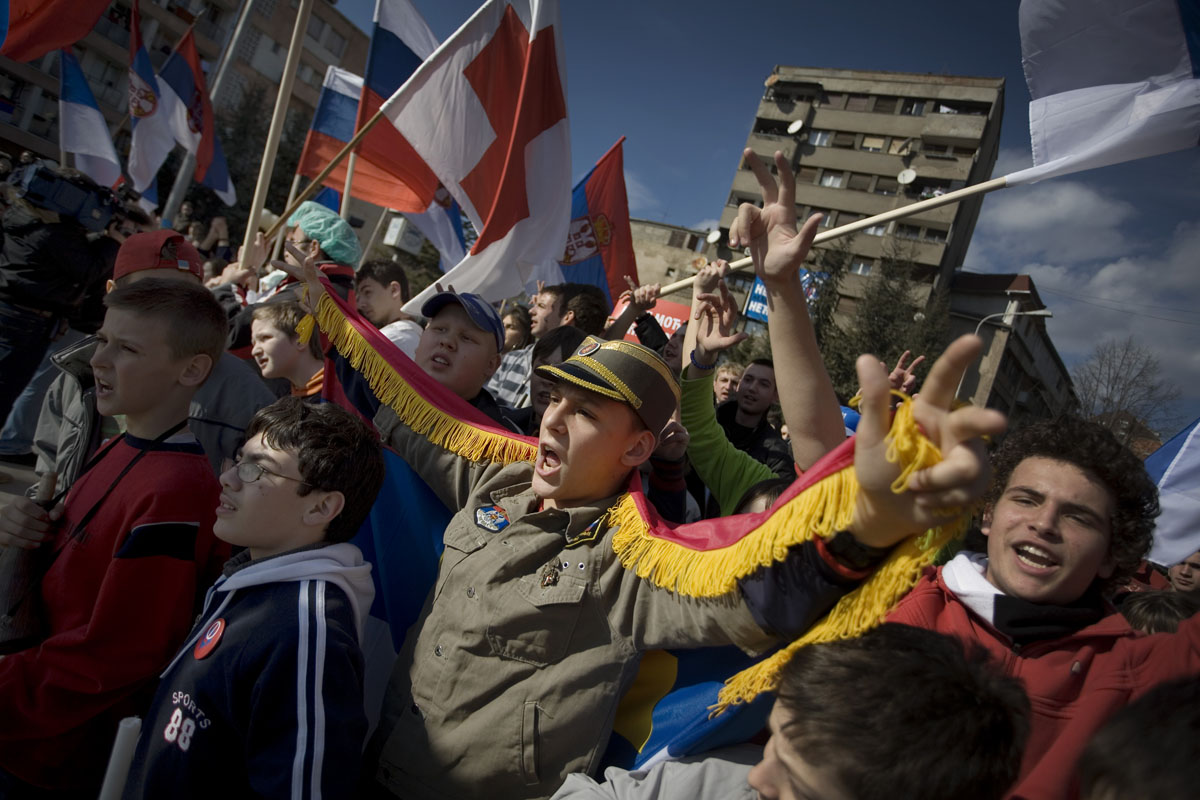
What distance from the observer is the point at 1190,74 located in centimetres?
253

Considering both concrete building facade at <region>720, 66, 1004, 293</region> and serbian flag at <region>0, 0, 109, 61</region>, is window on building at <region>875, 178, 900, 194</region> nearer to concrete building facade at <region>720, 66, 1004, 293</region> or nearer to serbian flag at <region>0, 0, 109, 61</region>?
concrete building facade at <region>720, 66, 1004, 293</region>

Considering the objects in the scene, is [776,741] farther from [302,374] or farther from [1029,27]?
[1029,27]

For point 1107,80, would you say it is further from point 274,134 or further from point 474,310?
point 274,134

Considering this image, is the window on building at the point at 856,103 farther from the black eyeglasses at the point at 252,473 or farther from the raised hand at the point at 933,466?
the raised hand at the point at 933,466

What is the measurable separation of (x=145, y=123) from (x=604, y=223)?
5.73 m

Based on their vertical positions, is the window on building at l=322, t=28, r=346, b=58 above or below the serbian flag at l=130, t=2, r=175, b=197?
above

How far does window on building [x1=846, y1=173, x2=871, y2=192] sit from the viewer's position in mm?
38844

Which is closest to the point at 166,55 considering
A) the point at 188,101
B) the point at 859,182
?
the point at 188,101

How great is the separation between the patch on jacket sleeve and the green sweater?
5.69 ft

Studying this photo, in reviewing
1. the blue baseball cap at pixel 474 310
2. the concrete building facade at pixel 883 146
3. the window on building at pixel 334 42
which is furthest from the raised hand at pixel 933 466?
the window on building at pixel 334 42

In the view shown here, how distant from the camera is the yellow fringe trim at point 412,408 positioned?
2215mm

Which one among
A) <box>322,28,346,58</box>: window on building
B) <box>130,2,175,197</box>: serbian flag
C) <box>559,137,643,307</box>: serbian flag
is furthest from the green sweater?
<box>322,28,346,58</box>: window on building

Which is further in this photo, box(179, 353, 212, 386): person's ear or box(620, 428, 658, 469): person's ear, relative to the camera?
box(179, 353, 212, 386): person's ear

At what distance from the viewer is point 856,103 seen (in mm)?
40094
